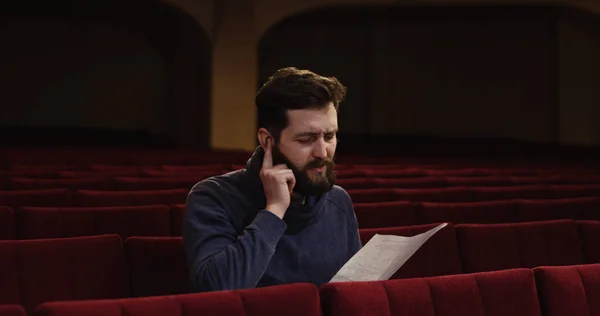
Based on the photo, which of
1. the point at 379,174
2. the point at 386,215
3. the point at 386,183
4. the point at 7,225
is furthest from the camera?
the point at 379,174

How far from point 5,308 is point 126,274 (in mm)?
594

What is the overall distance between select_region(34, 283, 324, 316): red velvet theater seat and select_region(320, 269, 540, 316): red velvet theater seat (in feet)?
0.13

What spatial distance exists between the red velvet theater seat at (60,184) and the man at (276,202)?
1732mm

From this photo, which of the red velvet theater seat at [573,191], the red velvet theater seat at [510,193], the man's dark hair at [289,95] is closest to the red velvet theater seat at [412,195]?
the red velvet theater seat at [510,193]

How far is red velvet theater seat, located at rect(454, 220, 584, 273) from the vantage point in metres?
1.91

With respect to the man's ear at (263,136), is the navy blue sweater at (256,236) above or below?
below

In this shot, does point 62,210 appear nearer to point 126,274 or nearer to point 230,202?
point 126,274

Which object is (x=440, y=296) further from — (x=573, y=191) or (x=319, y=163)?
(x=573, y=191)

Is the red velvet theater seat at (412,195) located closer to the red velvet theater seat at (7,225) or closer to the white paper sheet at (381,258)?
the red velvet theater seat at (7,225)

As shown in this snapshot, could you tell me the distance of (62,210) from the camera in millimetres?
2031

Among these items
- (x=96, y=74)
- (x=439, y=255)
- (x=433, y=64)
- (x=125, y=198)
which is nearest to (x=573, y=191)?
(x=439, y=255)

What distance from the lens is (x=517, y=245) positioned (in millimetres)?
1968

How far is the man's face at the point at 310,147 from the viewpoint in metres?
1.37

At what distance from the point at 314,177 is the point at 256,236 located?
0.15 m
